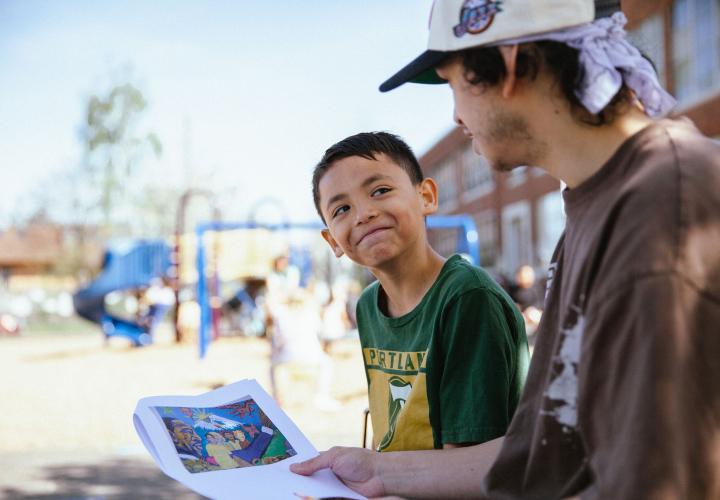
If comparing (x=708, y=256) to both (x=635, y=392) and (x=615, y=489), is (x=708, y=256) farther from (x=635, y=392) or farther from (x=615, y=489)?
(x=615, y=489)

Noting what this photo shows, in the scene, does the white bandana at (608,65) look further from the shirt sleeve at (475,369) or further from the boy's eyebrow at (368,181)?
the boy's eyebrow at (368,181)

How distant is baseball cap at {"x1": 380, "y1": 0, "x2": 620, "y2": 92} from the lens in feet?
3.71

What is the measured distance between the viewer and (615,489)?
3.02 ft

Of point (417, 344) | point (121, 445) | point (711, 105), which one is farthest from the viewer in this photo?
point (711, 105)

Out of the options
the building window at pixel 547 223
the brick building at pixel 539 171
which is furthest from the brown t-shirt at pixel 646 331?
the building window at pixel 547 223

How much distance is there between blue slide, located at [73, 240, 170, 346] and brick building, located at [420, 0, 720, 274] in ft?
29.3

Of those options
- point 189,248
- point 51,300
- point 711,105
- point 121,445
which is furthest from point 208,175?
point 121,445

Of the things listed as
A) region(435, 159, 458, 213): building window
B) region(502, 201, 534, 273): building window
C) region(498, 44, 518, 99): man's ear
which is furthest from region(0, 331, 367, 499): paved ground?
region(435, 159, 458, 213): building window

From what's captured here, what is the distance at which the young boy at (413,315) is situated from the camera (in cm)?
157

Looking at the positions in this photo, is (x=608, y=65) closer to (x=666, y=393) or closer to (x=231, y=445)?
(x=666, y=393)

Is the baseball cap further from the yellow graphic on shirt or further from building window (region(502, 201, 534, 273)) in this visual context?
building window (region(502, 201, 534, 273))

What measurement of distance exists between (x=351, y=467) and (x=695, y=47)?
54.0 ft

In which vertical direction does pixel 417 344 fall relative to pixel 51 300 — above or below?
above

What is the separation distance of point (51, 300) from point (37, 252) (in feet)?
91.8
